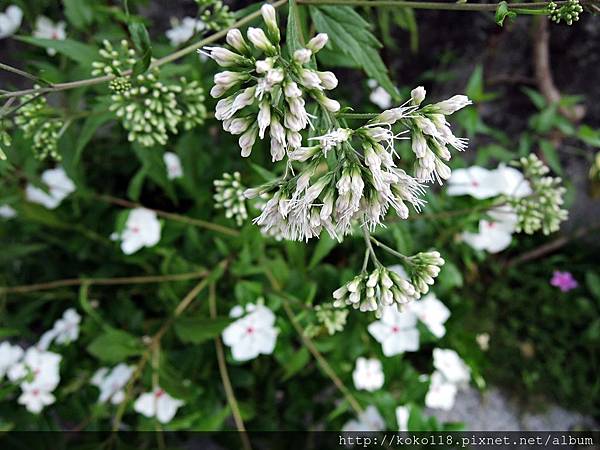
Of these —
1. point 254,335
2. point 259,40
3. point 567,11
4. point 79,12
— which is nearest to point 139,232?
point 254,335

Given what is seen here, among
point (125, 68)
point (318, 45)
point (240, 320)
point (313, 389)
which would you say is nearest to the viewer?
point (318, 45)

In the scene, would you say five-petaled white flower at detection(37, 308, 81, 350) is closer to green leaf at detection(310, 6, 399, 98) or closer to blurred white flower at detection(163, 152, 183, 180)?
blurred white flower at detection(163, 152, 183, 180)

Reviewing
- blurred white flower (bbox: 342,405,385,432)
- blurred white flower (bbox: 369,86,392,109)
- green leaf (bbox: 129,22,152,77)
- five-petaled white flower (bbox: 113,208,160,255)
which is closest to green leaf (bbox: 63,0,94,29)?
five-petaled white flower (bbox: 113,208,160,255)

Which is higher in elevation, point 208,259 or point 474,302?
point 208,259

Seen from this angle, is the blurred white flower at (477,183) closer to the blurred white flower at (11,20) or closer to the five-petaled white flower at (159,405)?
the five-petaled white flower at (159,405)

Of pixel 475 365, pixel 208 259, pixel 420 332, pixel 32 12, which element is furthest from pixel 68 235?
pixel 475 365

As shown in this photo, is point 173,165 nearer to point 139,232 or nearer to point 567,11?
point 139,232

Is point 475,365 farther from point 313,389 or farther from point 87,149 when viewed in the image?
point 87,149
